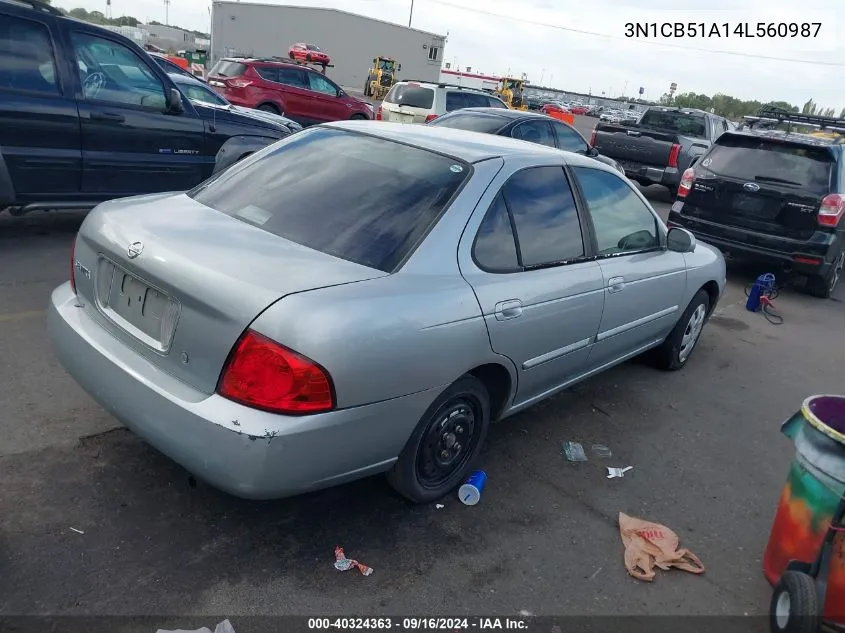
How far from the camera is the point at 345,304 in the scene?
2436 mm

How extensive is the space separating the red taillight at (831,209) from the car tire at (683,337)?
3.05 meters

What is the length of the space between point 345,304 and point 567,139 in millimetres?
9361

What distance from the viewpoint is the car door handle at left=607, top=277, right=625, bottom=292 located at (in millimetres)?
3869

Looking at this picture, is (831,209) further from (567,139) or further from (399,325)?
(399,325)

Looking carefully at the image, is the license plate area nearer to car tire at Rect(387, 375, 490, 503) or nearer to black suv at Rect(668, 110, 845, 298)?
→ car tire at Rect(387, 375, 490, 503)

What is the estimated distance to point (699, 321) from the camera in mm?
5422

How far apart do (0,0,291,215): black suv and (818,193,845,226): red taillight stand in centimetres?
667

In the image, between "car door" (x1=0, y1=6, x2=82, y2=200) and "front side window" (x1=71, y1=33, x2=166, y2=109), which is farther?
"front side window" (x1=71, y1=33, x2=166, y2=109)

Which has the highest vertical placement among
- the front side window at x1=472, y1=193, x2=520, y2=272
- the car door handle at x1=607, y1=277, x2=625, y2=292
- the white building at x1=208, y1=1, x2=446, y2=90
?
the white building at x1=208, y1=1, x2=446, y2=90

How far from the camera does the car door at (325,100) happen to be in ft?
56.9

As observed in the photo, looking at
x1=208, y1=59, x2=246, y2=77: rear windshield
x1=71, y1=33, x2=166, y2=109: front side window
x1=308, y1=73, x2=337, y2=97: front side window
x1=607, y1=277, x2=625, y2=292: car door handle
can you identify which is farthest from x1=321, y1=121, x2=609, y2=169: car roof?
x1=308, y1=73, x2=337, y2=97: front side window

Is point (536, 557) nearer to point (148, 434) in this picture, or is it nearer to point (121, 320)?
point (148, 434)

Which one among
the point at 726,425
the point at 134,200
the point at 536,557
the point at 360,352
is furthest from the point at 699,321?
the point at 134,200

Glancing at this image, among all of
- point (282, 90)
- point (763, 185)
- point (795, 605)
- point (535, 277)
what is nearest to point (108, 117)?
point (535, 277)
